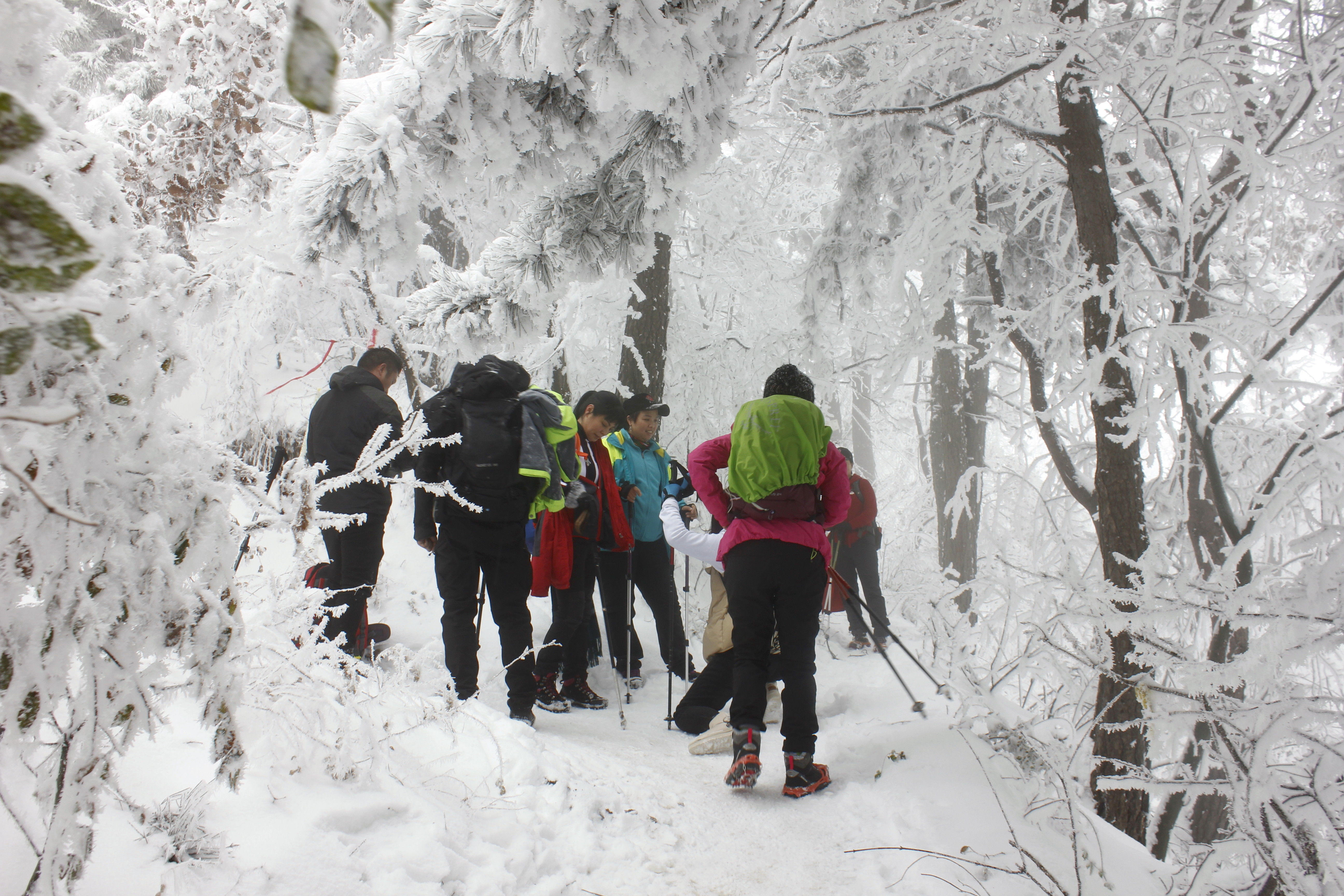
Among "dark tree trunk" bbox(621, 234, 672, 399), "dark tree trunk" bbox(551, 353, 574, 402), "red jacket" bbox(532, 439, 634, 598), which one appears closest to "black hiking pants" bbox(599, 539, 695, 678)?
"red jacket" bbox(532, 439, 634, 598)

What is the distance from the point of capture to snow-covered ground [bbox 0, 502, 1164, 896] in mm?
1568

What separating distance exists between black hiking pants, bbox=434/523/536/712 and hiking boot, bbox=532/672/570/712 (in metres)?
0.42

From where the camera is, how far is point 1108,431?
3.10 meters

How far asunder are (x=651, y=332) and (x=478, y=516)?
3.10 meters

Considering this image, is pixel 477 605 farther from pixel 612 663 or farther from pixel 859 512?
pixel 859 512

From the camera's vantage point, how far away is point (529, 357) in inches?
247

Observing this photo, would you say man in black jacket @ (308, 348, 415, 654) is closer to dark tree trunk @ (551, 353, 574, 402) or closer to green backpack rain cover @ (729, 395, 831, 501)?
green backpack rain cover @ (729, 395, 831, 501)

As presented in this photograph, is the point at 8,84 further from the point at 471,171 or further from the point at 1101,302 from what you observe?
the point at 1101,302

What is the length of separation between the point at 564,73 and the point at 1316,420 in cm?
315

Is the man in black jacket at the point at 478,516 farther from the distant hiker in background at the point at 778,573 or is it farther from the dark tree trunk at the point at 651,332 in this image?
the dark tree trunk at the point at 651,332

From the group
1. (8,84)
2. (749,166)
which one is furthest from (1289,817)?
(749,166)

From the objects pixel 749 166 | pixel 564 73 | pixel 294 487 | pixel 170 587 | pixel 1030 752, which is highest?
pixel 749 166

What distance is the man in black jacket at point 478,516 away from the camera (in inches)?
129

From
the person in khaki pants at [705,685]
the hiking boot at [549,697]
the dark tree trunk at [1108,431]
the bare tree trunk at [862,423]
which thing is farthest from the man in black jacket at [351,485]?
the bare tree trunk at [862,423]
